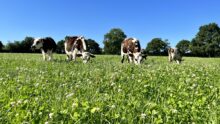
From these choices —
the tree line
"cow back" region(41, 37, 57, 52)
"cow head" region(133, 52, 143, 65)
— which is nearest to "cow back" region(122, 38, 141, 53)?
"cow head" region(133, 52, 143, 65)

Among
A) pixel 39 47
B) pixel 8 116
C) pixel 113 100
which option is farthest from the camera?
pixel 39 47

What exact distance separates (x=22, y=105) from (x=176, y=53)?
3630cm

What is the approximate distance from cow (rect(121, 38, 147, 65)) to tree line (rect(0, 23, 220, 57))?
3427 inches

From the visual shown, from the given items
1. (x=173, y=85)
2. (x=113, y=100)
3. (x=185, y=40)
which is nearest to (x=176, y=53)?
(x=173, y=85)

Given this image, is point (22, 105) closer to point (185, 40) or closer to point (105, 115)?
point (105, 115)

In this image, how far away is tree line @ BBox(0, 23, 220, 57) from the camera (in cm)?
11900

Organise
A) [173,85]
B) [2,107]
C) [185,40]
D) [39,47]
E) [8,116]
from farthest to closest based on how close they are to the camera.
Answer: [185,40] < [39,47] < [173,85] < [2,107] < [8,116]

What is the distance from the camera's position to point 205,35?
14138 centimetres

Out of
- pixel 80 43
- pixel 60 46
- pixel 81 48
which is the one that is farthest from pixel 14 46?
pixel 81 48

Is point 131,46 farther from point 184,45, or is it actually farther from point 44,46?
point 184,45

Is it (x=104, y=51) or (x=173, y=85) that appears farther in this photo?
(x=104, y=51)

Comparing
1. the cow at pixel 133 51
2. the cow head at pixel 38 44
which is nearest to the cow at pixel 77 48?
the cow head at pixel 38 44

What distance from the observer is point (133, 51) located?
28.3m

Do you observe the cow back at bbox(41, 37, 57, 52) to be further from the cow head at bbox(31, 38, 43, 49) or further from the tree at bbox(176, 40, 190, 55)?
the tree at bbox(176, 40, 190, 55)
